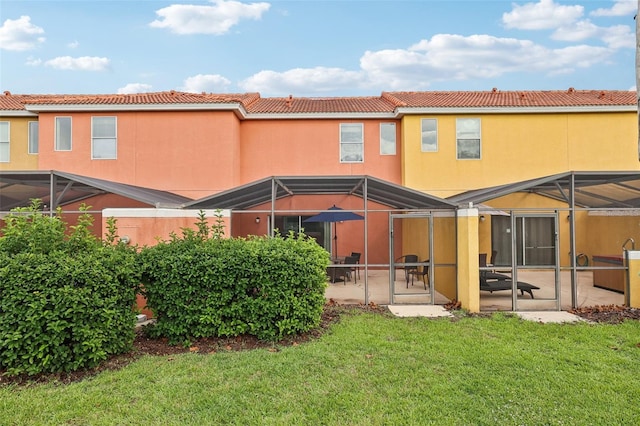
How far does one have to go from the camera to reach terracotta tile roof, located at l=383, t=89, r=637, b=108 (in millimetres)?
15507

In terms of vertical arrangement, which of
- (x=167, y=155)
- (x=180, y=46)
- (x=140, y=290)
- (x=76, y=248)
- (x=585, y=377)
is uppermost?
(x=180, y=46)

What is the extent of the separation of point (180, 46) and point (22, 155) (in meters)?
7.69

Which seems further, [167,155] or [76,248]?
[167,155]

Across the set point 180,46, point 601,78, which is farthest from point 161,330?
point 601,78

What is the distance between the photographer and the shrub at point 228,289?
21.8ft

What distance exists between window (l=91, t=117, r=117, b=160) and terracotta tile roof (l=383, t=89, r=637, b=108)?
11.0 metres

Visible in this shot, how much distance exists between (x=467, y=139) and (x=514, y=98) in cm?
327

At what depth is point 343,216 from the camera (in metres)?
13.9

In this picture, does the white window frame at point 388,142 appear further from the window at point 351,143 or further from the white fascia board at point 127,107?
the white fascia board at point 127,107

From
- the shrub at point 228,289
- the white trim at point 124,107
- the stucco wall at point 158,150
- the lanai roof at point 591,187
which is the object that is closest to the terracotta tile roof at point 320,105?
the white trim at point 124,107

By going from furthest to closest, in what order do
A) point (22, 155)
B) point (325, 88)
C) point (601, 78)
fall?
1. point (325, 88)
2. point (601, 78)
3. point (22, 155)

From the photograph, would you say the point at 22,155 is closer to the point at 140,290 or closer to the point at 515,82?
the point at 140,290

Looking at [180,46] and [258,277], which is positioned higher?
[180,46]

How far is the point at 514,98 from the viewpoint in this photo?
16.8 meters
